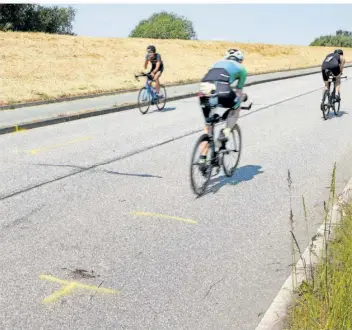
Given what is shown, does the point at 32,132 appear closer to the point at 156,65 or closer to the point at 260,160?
the point at 156,65

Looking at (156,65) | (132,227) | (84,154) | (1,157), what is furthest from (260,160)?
(156,65)

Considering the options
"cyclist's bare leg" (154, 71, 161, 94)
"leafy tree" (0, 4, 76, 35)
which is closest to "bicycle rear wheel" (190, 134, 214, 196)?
"cyclist's bare leg" (154, 71, 161, 94)

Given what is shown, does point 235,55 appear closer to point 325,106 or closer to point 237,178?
point 237,178

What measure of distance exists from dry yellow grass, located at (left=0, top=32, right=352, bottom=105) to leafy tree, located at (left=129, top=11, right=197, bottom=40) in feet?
258

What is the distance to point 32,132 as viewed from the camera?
488 inches

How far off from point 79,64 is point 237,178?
26478 millimetres

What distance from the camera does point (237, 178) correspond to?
25.4 feet

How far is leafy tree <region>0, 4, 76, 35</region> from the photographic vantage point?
49.8 m

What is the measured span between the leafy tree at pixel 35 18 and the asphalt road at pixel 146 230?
40272 millimetres

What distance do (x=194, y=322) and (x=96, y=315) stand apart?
717mm

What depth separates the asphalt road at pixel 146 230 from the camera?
388 centimetres

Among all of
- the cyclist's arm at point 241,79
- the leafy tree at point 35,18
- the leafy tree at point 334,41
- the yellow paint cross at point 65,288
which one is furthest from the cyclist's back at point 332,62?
the leafy tree at point 334,41

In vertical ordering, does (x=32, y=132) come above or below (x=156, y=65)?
below

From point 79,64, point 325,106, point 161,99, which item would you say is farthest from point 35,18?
point 325,106
